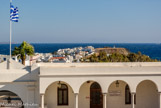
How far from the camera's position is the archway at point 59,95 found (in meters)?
20.1

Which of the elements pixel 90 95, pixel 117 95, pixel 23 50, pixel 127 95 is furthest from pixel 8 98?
pixel 127 95

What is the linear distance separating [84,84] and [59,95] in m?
1.92

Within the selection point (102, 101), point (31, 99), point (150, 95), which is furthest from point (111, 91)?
point (31, 99)

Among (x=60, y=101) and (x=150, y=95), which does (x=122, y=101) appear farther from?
(x=60, y=101)

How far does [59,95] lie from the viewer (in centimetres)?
2020

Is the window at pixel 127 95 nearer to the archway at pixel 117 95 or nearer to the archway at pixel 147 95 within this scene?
the archway at pixel 117 95

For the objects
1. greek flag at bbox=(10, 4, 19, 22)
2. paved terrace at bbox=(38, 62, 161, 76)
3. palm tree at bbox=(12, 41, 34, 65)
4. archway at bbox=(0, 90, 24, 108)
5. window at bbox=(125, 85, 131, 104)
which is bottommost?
archway at bbox=(0, 90, 24, 108)

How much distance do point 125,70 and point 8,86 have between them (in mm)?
7906

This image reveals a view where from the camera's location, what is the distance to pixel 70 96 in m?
20.2

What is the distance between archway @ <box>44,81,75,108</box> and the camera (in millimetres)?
20125

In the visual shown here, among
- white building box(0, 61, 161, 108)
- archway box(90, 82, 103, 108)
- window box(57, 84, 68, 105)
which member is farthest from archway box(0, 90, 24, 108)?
archway box(90, 82, 103, 108)

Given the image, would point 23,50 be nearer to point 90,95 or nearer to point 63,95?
point 63,95

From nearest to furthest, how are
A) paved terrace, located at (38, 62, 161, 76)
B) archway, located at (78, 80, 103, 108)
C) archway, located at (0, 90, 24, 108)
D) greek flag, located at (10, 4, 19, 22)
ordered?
paved terrace, located at (38, 62, 161, 76)
archway, located at (78, 80, 103, 108)
greek flag, located at (10, 4, 19, 22)
archway, located at (0, 90, 24, 108)

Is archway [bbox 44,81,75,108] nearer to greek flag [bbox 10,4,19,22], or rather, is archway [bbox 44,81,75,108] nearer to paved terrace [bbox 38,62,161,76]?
paved terrace [bbox 38,62,161,76]
